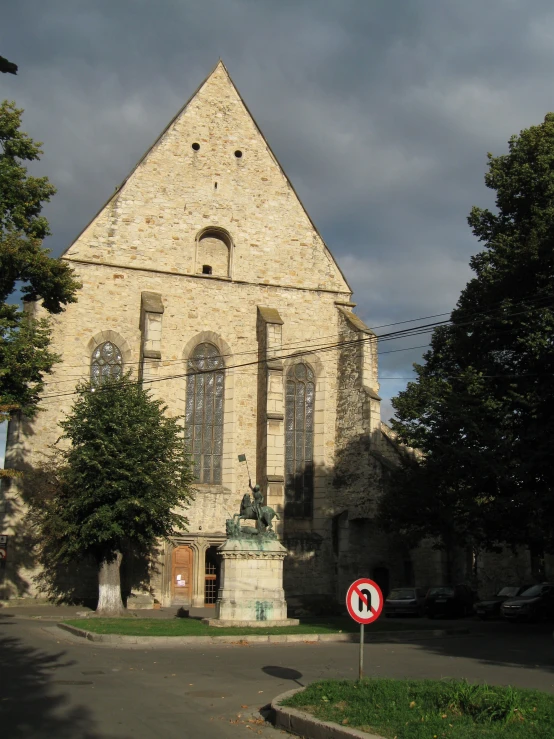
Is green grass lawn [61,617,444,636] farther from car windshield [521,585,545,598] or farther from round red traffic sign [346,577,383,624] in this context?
round red traffic sign [346,577,383,624]

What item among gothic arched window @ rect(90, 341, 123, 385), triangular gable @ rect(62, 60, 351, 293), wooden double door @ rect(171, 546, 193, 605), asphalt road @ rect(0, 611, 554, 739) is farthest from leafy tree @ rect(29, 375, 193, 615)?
triangular gable @ rect(62, 60, 351, 293)

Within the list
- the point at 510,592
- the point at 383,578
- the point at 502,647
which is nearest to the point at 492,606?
the point at 510,592

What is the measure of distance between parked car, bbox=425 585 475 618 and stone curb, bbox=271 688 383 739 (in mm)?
19949

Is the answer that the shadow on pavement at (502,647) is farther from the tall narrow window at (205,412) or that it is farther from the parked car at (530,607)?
the tall narrow window at (205,412)

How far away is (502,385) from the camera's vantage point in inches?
870

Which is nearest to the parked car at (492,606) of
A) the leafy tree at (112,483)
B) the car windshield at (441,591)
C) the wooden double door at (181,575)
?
the car windshield at (441,591)

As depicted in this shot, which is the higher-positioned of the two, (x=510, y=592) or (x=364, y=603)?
(x=364, y=603)

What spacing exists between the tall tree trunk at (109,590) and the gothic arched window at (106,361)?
23.1 ft

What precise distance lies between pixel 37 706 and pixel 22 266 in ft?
39.1

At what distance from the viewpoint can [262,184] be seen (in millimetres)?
31844

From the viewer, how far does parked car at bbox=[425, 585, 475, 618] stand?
88.8 feet

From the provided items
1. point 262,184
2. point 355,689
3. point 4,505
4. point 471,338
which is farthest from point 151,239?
point 355,689

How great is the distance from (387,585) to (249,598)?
12.2 m

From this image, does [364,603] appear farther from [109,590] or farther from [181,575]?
[181,575]
